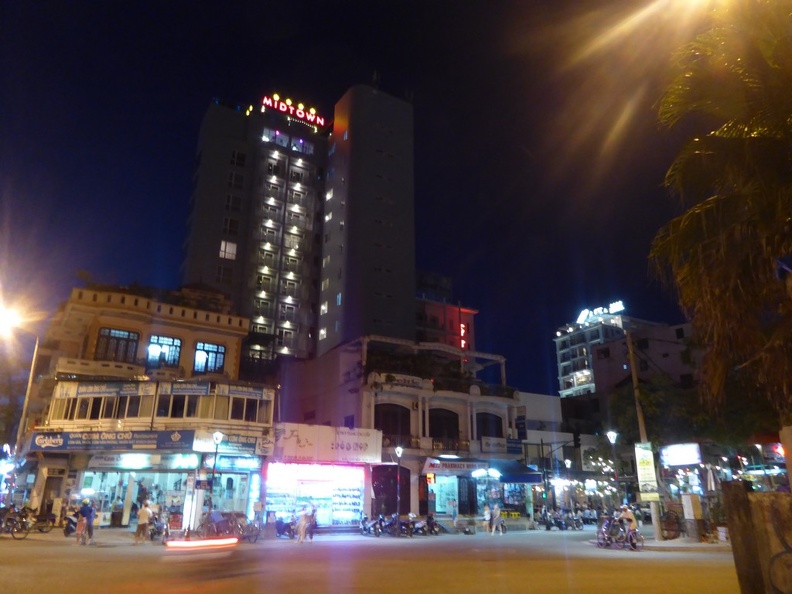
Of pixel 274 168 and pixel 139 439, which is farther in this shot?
pixel 274 168

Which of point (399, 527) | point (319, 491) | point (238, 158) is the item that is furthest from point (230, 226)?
point (399, 527)

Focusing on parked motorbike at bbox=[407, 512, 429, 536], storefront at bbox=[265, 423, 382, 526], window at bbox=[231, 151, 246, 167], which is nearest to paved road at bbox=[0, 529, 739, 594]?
storefront at bbox=[265, 423, 382, 526]

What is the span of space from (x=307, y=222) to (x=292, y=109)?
16.1 meters

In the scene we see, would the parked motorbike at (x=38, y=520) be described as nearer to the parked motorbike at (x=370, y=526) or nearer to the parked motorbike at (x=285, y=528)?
the parked motorbike at (x=285, y=528)

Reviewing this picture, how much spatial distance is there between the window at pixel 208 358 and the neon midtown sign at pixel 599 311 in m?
104

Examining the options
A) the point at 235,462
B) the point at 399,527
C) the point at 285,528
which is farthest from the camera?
the point at 399,527

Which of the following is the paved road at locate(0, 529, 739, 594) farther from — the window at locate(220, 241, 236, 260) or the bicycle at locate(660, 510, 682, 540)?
the window at locate(220, 241, 236, 260)

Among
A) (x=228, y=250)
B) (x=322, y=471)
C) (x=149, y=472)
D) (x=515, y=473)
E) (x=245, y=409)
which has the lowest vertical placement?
(x=149, y=472)

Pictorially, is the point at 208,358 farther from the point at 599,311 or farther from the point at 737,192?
the point at 599,311

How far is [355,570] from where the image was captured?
588 inches

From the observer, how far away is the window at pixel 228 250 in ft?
218

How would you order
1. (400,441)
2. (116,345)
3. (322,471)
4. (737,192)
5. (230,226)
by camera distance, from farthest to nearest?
(230,226)
(400,441)
(116,345)
(322,471)
(737,192)

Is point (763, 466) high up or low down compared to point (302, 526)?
up

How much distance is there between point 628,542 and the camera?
75.6 ft
